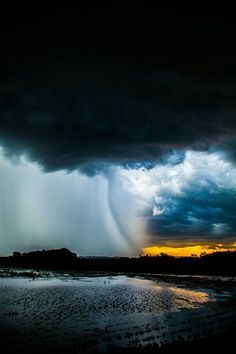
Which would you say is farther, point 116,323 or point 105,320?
point 105,320

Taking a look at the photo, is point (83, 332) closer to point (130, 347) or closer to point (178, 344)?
point (130, 347)

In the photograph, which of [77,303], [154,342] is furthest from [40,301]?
[154,342]

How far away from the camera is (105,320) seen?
33844mm

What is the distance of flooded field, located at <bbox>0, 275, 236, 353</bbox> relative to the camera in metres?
25.3

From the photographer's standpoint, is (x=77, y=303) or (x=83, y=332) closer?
(x=83, y=332)

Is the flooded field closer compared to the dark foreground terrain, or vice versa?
the dark foreground terrain

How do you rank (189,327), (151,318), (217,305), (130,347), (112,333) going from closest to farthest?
(130,347) → (112,333) → (189,327) → (151,318) → (217,305)

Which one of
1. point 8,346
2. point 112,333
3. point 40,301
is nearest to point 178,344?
point 112,333

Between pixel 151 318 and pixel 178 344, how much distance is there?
11878mm

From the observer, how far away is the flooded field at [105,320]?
25312 mm

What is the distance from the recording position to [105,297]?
52906 mm

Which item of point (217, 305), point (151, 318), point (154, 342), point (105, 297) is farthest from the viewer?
point (105, 297)

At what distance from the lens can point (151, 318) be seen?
115ft

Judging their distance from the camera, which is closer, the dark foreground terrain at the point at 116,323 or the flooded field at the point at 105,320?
the dark foreground terrain at the point at 116,323
